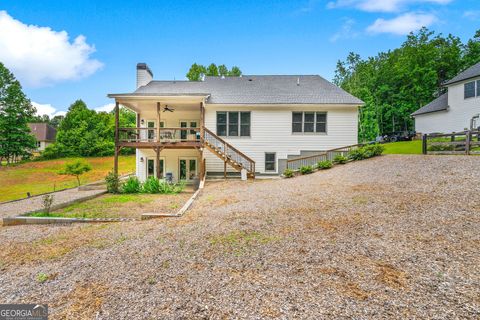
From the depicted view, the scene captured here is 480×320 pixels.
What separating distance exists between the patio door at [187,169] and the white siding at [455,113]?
76.4 ft

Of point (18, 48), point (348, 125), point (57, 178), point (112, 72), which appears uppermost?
point (112, 72)

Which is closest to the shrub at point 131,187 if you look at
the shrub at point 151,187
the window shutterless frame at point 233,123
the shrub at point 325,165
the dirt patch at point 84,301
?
the shrub at point 151,187

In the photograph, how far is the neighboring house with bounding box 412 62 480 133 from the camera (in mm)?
19562

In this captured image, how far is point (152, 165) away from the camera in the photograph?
19.4m

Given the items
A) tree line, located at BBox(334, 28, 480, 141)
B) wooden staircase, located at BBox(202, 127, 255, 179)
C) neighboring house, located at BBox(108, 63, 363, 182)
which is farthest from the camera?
tree line, located at BBox(334, 28, 480, 141)

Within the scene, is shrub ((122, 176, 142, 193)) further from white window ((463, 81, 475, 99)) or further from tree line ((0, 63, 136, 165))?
tree line ((0, 63, 136, 165))

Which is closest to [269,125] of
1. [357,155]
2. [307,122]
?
[307,122]

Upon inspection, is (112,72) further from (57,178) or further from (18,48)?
(57,178)

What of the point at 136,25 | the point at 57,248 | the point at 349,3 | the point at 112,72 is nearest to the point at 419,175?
the point at 57,248

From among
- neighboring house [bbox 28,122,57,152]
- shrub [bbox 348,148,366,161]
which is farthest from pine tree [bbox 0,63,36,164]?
shrub [bbox 348,148,366,161]

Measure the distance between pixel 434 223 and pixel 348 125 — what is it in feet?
42.9

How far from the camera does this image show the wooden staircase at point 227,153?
1549cm

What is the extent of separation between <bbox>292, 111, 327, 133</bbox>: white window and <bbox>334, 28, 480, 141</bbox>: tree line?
24.5 metres

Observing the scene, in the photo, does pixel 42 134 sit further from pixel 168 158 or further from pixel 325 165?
pixel 325 165
